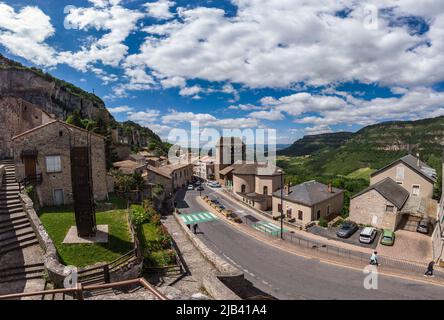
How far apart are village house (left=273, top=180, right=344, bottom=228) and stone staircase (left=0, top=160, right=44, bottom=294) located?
24052 mm

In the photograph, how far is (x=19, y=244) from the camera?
13.1m

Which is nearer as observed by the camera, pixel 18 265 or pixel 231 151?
pixel 18 265

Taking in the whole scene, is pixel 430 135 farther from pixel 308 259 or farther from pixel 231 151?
pixel 308 259

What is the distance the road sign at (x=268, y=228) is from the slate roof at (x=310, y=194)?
4444mm

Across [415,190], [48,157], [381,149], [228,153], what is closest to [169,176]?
[228,153]

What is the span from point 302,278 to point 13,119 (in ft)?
124

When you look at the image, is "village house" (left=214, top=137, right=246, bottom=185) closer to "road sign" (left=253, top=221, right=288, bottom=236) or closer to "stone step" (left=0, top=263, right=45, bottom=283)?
"road sign" (left=253, top=221, right=288, bottom=236)

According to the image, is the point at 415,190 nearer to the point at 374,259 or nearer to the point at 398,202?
the point at 398,202

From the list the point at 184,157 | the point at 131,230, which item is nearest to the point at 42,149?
the point at 131,230

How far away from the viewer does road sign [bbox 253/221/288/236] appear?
29.8 metres

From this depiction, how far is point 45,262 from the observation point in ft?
36.0

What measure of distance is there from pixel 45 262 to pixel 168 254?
730 centimetres

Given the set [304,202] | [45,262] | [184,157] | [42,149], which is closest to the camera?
[45,262]

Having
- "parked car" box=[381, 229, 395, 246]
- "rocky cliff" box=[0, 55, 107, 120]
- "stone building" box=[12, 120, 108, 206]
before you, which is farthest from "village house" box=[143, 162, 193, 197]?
"rocky cliff" box=[0, 55, 107, 120]
